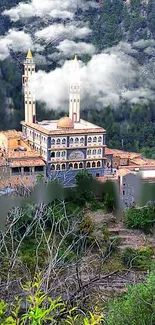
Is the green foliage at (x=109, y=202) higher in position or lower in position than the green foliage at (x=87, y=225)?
higher

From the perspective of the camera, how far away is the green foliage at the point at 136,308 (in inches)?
82.4

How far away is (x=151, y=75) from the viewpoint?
11.1m

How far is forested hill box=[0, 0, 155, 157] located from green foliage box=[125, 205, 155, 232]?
397 centimetres

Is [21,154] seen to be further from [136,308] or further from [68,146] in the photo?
[136,308]

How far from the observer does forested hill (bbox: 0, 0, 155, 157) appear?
32.9 ft

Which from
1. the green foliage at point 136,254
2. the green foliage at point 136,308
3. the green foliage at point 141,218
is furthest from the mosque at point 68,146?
the green foliage at point 136,308

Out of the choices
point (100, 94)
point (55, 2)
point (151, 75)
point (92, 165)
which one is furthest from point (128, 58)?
point (92, 165)

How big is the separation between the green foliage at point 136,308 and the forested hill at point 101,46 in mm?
7466

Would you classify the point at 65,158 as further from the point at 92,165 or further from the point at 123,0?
the point at 123,0

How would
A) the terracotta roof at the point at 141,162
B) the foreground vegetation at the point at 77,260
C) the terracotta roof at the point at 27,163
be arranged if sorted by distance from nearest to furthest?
1. the foreground vegetation at the point at 77,260
2. the terracotta roof at the point at 27,163
3. the terracotta roof at the point at 141,162

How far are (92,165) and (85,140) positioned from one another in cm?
40

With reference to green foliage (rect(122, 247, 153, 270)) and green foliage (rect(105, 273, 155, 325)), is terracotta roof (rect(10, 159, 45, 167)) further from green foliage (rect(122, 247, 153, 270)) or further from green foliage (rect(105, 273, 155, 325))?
green foliage (rect(105, 273, 155, 325))

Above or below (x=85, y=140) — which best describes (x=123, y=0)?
above

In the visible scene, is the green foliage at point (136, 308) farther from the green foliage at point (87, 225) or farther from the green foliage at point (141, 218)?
the green foliage at point (141, 218)
